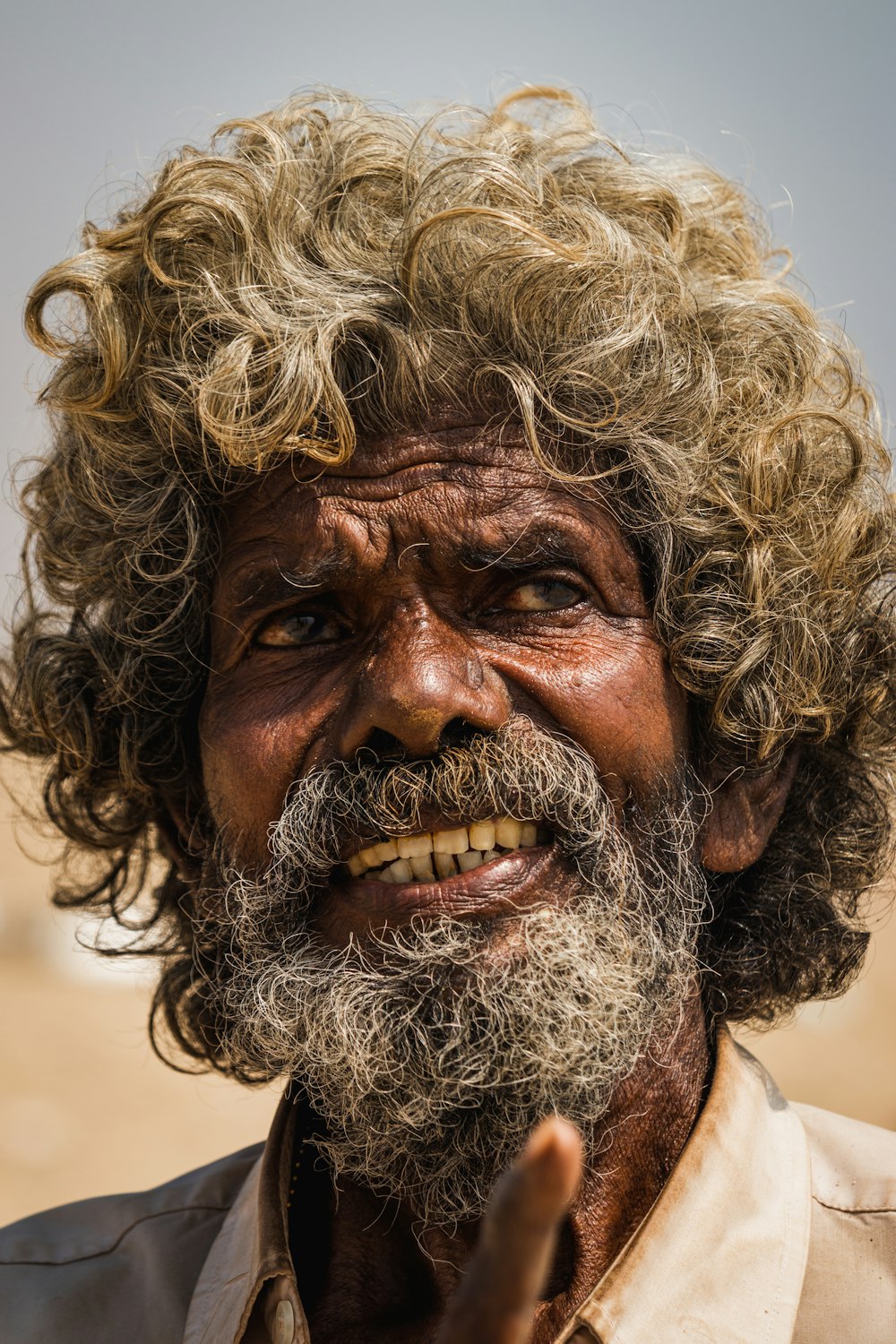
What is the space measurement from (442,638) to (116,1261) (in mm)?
1621

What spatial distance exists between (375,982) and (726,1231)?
0.74 metres

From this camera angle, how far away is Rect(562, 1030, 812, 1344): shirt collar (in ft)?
6.84

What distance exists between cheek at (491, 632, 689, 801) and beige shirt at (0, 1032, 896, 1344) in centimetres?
59

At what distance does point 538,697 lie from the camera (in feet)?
7.70

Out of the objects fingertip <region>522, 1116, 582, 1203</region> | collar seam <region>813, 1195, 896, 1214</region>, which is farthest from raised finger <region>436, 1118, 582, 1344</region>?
collar seam <region>813, 1195, 896, 1214</region>

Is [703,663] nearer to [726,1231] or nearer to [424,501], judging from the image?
[424,501]

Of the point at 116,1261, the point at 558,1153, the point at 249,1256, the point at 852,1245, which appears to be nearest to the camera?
the point at 558,1153

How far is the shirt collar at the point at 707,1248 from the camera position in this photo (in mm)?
2090

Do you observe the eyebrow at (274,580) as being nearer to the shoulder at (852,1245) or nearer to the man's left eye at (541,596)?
the man's left eye at (541,596)

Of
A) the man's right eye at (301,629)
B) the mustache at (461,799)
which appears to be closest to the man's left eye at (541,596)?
the mustache at (461,799)

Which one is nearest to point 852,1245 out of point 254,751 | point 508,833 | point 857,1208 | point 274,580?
point 857,1208

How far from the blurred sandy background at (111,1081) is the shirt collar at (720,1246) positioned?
16.9 ft

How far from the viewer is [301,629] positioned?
8.42 ft

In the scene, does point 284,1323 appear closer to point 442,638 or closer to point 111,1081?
point 442,638
